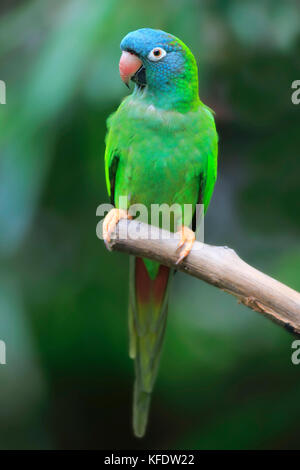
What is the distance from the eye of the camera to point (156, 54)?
5.56ft

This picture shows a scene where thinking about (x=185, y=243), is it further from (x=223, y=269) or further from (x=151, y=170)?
(x=151, y=170)

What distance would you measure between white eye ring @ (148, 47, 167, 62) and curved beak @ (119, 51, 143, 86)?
0.04 m

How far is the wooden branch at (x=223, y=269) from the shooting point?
4.61 feet

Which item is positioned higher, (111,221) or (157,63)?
(157,63)

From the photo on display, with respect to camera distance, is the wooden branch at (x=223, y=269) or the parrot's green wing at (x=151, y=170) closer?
the wooden branch at (x=223, y=269)

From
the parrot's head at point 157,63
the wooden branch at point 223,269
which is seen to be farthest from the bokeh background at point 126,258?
the wooden branch at point 223,269

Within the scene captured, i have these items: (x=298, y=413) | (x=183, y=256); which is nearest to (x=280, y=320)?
(x=183, y=256)

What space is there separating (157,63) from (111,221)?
1.59 feet

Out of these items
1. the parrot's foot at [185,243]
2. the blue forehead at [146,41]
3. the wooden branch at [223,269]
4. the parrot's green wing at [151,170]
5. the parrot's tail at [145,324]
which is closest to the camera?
the wooden branch at [223,269]

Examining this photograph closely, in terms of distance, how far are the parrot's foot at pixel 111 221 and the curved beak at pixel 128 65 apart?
39 centimetres

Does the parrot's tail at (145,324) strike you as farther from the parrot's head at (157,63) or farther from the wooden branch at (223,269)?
the parrot's head at (157,63)

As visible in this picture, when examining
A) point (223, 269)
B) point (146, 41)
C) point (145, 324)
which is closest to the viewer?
point (223, 269)

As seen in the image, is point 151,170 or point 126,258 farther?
point 126,258

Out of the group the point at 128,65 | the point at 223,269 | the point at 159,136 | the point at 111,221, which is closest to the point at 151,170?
the point at 159,136
